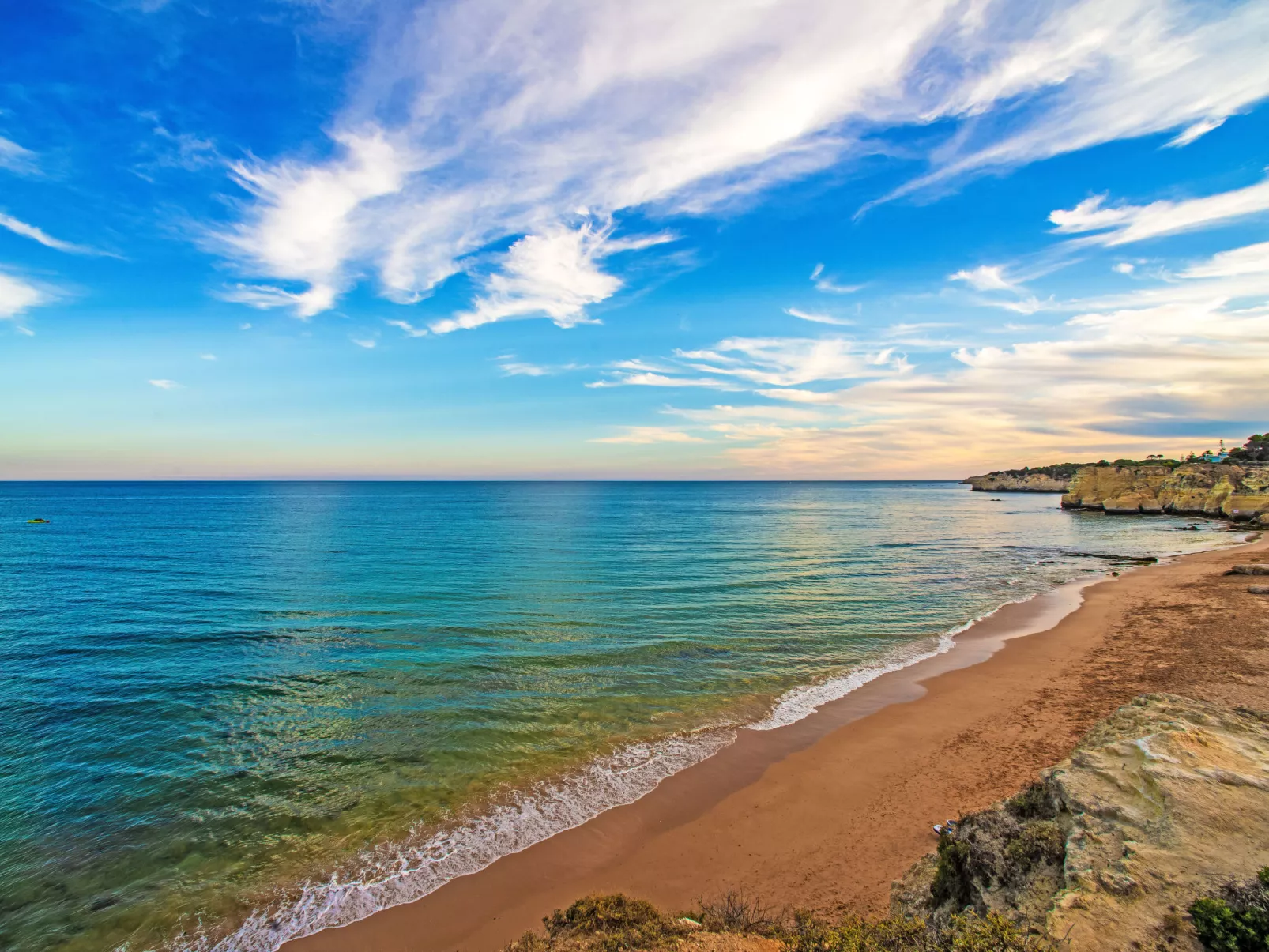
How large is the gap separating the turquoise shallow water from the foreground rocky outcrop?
654 cm

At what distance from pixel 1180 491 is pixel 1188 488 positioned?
0.97 meters

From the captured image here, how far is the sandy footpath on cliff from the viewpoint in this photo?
27.3 feet

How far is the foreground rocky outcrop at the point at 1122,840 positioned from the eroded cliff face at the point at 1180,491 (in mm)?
85702

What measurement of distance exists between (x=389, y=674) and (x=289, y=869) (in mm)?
8722

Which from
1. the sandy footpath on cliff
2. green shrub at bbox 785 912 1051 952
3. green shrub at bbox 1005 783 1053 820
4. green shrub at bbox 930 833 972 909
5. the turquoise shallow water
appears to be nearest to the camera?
green shrub at bbox 785 912 1051 952

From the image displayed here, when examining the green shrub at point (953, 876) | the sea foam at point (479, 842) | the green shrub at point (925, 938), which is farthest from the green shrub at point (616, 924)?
the sea foam at point (479, 842)

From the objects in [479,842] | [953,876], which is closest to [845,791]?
[953,876]

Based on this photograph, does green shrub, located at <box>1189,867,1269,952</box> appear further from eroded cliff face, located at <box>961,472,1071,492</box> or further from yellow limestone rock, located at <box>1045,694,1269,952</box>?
eroded cliff face, located at <box>961,472,1071,492</box>

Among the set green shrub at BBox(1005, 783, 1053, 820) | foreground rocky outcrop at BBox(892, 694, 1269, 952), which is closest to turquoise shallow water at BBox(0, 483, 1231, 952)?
foreground rocky outcrop at BBox(892, 694, 1269, 952)

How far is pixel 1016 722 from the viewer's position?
1393cm

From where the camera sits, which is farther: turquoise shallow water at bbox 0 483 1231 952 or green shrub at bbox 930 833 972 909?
turquoise shallow water at bbox 0 483 1231 952

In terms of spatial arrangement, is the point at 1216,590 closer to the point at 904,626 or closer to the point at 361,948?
the point at 904,626

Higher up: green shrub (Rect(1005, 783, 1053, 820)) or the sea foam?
green shrub (Rect(1005, 783, 1053, 820))

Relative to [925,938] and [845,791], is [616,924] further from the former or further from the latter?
[845,791]
